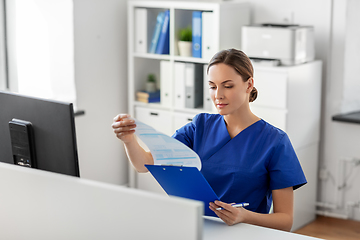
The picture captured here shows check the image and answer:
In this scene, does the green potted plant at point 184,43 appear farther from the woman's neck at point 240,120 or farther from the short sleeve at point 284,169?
the short sleeve at point 284,169

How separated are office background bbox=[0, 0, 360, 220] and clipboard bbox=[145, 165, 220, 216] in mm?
2171

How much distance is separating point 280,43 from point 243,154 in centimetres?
161

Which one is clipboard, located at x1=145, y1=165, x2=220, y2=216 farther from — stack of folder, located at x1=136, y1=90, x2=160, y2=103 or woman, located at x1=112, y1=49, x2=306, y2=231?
stack of folder, located at x1=136, y1=90, x2=160, y2=103

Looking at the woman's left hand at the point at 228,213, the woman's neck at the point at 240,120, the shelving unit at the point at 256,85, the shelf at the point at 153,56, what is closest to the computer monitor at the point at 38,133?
the woman's left hand at the point at 228,213

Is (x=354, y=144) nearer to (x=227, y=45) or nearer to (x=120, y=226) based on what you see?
(x=227, y=45)

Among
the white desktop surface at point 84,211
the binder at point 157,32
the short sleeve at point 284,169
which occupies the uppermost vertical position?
the binder at point 157,32

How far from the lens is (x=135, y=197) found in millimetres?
973

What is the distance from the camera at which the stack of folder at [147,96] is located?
377 cm

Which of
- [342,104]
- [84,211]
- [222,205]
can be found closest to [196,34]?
[342,104]

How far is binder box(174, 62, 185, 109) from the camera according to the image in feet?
11.5

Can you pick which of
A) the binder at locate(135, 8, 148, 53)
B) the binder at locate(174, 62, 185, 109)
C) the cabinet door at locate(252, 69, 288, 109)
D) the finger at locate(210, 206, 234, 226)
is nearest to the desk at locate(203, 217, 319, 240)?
the finger at locate(210, 206, 234, 226)

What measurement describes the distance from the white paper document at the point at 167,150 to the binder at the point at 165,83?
86.2 inches

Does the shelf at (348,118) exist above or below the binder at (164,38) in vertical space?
below

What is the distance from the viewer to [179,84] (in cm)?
356
